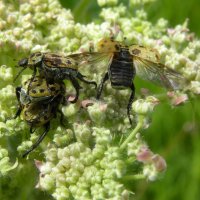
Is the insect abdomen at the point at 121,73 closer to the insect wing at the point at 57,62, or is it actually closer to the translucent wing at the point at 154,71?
the translucent wing at the point at 154,71

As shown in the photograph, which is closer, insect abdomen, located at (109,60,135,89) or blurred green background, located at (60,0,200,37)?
insect abdomen, located at (109,60,135,89)

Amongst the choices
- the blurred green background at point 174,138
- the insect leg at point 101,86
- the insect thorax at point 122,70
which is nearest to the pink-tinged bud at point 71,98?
the insect leg at point 101,86

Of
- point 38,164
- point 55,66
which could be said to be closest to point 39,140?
point 38,164

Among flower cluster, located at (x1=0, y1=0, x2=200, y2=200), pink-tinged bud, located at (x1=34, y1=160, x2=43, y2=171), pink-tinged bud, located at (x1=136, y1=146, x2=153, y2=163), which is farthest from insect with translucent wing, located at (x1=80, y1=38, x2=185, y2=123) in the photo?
pink-tinged bud, located at (x1=34, y1=160, x2=43, y2=171)

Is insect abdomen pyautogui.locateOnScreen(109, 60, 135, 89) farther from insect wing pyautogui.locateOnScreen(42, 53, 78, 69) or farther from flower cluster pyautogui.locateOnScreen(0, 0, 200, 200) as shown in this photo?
insect wing pyautogui.locateOnScreen(42, 53, 78, 69)

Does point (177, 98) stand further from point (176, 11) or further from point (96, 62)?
point (176, 11)
